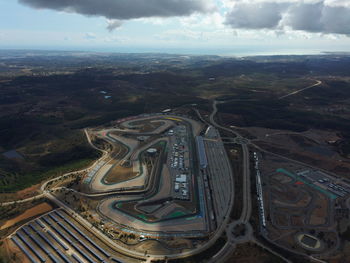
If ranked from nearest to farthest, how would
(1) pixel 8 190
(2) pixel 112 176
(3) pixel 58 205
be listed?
1. (3) pixel 58 205
2. (1) pixel 8 190
3. (2) pixel 112 176

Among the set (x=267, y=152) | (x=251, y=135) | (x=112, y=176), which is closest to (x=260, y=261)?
(x=112, y=176)

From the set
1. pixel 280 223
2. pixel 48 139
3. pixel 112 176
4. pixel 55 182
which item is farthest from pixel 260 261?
pixel 48 139

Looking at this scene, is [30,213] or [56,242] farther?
[30,213]

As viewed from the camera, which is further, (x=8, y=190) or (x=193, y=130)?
(x=193, y=130)

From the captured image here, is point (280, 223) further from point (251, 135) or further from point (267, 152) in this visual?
point (251, 135)

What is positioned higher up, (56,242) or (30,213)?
(30,213)

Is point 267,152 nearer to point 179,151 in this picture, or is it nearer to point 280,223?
point 179,151

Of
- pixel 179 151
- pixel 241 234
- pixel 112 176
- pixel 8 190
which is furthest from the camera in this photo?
pixel 179 151

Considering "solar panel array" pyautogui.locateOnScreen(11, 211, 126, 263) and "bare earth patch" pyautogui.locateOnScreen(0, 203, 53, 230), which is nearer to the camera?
"solar panel array" pyautogui.locateOnScreen(11, 211, 126, 263)

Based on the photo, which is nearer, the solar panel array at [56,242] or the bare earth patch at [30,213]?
the solar panel array at [56,242]
